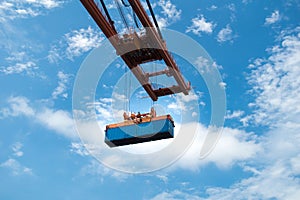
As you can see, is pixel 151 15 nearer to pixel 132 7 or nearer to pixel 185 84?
pixel 132 7

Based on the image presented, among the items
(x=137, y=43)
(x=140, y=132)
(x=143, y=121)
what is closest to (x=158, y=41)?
(x=137, y=43)

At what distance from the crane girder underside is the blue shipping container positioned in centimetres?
435

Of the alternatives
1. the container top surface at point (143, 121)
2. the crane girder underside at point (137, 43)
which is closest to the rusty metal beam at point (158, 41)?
the crane girder underside at point (137, 43)

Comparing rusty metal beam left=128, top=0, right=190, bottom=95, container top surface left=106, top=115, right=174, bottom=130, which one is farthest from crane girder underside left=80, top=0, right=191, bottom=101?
container top surface left=106, top=115, right=174, bottom=130

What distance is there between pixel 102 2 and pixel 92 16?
1.41 metres

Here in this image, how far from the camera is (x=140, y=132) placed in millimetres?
26766

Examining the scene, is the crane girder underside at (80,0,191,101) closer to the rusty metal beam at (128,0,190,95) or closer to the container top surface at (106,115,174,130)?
the rusty metal beam at (128,0,190,95)

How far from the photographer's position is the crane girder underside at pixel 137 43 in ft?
79.8

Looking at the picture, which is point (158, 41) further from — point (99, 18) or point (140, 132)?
point (140, 132)

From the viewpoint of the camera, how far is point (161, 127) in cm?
2658

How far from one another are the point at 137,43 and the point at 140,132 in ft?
19.9

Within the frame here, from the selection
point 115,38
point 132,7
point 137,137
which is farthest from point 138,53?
point 137,137

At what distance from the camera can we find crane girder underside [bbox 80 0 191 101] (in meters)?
24.3

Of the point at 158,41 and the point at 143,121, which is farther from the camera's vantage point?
the point at 143,121
